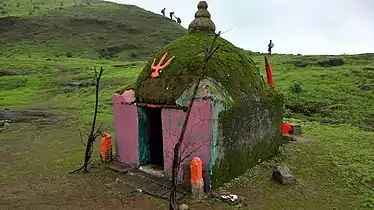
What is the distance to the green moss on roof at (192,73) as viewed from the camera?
10.1m

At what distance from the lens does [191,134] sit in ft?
31.7

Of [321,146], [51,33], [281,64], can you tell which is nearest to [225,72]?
[321,146]

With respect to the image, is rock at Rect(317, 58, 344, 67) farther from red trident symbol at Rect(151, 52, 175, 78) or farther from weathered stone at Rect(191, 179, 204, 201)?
weathered stone at Rect(191, 179, 204, 201)

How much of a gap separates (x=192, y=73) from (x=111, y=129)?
27.5ft

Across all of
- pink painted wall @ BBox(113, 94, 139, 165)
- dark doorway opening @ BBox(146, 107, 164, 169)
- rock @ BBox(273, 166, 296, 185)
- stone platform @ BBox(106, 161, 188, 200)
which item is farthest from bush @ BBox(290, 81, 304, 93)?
stone platform @ BBox(106, 161, 188, 200)

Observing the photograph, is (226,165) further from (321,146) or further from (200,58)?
(321,146)

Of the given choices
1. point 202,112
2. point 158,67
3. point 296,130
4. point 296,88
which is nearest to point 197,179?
point 202,112

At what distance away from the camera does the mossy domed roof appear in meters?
10.1

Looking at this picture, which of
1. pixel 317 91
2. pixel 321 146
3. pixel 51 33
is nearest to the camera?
pixel 321 146

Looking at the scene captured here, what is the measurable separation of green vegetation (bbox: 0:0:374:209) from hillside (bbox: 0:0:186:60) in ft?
1.05

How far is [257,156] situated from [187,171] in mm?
2622

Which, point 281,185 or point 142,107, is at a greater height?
point 142,107

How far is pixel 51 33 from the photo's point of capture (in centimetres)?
4747

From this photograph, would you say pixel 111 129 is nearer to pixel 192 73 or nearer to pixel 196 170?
pixel 192 73
